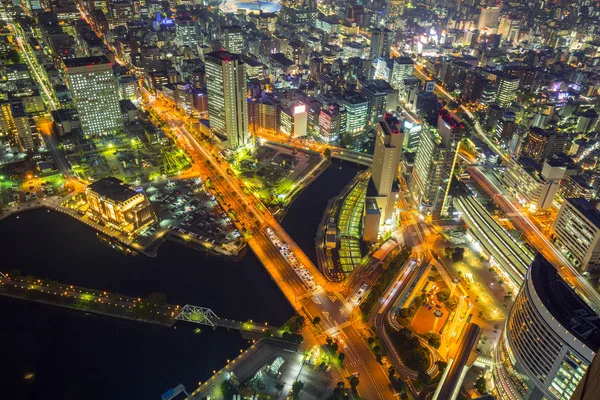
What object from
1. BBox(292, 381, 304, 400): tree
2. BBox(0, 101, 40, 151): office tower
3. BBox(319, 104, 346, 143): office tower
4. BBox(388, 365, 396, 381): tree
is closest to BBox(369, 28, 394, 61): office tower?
BBox(319, 104, 346, 143): office tower

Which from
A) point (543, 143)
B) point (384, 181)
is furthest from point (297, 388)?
point (543, 143)

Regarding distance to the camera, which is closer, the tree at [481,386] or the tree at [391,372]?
the tree at [481,386]

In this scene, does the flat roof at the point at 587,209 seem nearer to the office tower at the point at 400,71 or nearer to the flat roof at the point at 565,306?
the flat roof at the point at 565,306

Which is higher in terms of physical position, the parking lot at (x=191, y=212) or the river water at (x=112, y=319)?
the parking lot at (x=191, y=212)

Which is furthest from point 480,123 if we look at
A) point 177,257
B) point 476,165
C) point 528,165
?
point 177,257

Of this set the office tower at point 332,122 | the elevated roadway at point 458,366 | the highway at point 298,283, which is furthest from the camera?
the office tower at point 332,122

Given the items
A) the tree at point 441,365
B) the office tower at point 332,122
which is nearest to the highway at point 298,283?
the tree at point 441,365

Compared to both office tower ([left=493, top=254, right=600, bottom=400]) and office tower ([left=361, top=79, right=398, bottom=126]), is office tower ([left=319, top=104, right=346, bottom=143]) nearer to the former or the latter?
office tower ([left=361, top=79, right=398, bottom=126])
